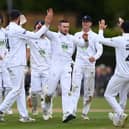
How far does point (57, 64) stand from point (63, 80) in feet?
1.47

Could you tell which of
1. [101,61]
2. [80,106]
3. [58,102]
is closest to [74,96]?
[80,106]

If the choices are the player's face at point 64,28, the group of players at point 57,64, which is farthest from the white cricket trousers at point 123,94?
the player's face at point 64,28

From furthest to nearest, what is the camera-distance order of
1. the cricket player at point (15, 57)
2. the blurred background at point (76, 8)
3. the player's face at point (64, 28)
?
the blurred background at point (76, 8)
the player's face at point (64, 28)
the cricket player at point (15, 57)

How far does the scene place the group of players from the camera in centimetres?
1903

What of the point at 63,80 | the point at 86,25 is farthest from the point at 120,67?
the point at 86,25

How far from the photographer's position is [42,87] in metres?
21.9

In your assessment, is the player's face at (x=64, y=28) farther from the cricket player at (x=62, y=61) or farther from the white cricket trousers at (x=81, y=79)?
the white cricket trousers at (x=81, y=79)

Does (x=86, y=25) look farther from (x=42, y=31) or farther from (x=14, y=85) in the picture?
(x=14, y=85)

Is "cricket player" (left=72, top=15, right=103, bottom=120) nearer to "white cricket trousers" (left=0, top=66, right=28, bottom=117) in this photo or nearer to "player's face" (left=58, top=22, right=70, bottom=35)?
"player's face" (left=58, top=22, right=70, bottom=35)

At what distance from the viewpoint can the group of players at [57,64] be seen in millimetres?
19031

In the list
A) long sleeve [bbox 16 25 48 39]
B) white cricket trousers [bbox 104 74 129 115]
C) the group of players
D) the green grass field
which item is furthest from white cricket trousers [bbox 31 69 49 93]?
white cricket trousers [bbox 104 74 129 115]

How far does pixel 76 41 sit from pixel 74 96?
154cm

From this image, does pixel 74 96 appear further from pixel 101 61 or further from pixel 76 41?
pixel 101 61

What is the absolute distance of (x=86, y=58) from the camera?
826 inches
